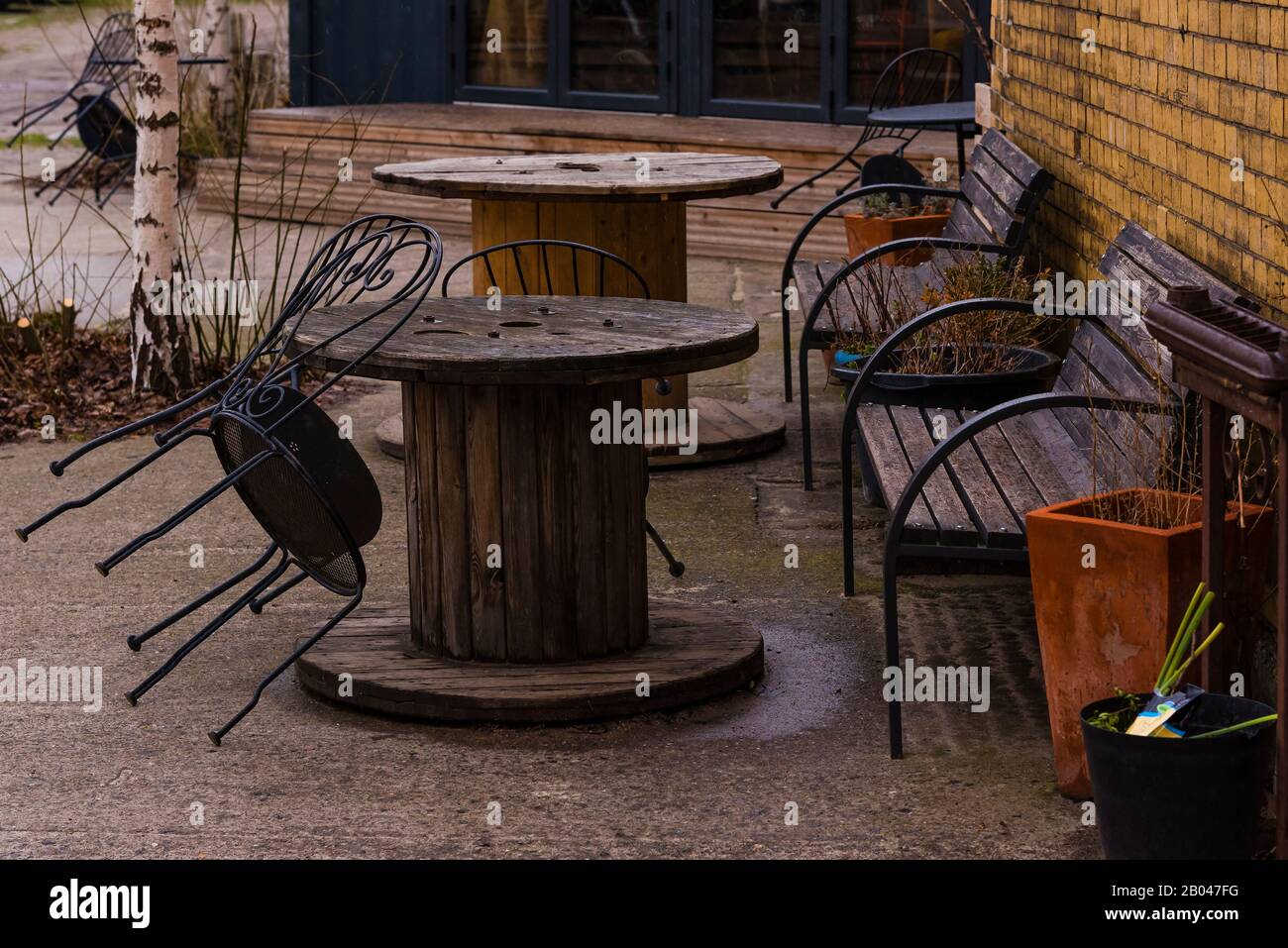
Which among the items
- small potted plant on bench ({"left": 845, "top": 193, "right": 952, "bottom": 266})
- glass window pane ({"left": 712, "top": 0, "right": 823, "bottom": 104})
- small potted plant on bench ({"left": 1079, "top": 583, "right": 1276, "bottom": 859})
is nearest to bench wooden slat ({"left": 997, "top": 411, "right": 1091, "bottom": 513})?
small potted plant on bench ({"left": 1079, "top": 583, "right": 1276, "bottom": 859})

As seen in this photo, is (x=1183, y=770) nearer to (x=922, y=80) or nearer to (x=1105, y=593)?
(x=1105, y=593)

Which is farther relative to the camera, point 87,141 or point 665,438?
point 87,141

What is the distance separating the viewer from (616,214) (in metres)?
7.04

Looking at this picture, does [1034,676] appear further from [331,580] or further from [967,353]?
[331,580]

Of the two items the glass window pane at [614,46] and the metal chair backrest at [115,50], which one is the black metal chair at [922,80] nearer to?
the glass window pane at [614,46]

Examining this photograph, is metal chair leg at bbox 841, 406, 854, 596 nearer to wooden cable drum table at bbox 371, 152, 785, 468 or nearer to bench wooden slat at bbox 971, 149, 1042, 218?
bench wooden slat at bbox 971, 149, 1042, 218

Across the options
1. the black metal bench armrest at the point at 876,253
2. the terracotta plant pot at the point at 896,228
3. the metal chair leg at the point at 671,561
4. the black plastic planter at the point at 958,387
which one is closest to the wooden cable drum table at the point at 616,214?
the black metal bench armrest at the point at 876,253

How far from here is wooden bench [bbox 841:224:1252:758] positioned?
4066mm

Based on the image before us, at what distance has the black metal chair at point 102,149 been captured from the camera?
45.8 feet

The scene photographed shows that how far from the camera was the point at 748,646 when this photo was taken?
4.74 m

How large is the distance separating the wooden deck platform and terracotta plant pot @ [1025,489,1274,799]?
294 inches
